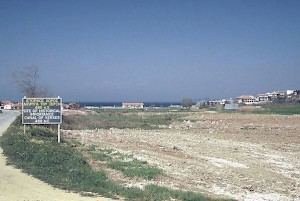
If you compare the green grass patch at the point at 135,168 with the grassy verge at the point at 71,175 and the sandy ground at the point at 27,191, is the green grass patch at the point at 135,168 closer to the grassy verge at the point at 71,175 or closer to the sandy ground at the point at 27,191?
the grassy verge at the point at 71,175

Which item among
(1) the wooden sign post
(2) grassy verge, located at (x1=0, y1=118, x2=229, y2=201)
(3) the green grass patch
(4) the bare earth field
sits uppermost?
(1) the wooden sign post

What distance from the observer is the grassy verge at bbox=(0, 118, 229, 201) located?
15.7m

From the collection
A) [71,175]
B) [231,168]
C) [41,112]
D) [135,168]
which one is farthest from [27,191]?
[41,112]

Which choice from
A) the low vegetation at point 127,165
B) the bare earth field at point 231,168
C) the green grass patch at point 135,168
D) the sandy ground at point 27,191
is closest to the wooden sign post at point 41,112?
the low vegetation at point 127,165

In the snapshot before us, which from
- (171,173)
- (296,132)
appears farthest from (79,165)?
(296,132)

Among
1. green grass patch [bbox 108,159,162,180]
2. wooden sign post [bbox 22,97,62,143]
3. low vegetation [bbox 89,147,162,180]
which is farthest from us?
wooden sign post [bbox 22,97,62,143]

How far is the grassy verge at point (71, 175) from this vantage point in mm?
15672

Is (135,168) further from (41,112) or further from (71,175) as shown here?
(41,112)

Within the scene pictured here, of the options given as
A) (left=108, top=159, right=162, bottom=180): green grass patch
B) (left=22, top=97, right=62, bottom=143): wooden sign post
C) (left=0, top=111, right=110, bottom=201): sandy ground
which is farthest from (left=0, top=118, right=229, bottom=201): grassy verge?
(left=22, top=97, right=62, bottom=143): wooden sign post

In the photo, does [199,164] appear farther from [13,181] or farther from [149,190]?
[13,181]

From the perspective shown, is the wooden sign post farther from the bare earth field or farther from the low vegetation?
the bare earth field

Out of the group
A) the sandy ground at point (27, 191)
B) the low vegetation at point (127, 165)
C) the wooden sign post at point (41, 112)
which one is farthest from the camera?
the wooden sign post at point (41, 112)

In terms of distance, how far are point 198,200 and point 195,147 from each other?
20.8m

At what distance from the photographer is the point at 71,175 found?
17.9 metres
